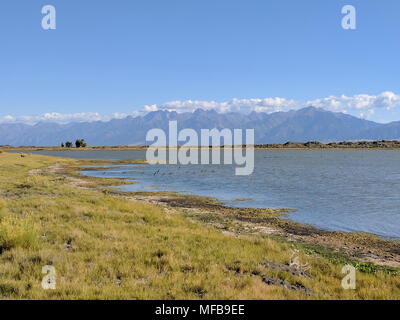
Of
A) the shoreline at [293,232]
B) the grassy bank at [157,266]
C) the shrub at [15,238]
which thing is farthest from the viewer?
the shoreline at [293,232]

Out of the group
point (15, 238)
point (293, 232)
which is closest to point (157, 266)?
point (15, 238)

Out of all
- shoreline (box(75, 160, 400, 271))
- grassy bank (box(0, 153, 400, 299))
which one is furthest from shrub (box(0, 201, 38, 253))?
shoreline (box(75, 160, 400, 271))

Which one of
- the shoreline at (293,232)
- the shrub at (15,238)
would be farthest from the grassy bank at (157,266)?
the shoreline at (293,232)

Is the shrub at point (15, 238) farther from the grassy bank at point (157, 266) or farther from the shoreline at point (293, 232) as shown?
the shoreline at point (293, 232)

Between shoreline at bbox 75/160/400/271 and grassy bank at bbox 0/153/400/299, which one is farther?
shoreline at bbox 75/160/400/271

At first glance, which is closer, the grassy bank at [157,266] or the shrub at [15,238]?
the grassy bank at [157,266]

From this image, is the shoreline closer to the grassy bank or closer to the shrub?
the grassy bank

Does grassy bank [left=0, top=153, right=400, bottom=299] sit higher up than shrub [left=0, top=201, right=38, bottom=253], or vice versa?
shrub [left=0, top=201, right=38, bottom=253]

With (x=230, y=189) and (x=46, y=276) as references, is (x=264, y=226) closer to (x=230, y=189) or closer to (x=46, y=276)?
(x=46, y=276)

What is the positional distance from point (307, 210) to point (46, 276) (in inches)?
936

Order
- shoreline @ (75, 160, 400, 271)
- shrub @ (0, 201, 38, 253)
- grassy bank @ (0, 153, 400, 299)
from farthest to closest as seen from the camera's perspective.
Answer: shoreline @ (75, 160, 400, 271) < shrub @ (0, 201, 38, 253) < grassy bank @ (0, 153, 400, 299)

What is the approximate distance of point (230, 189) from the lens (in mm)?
43688

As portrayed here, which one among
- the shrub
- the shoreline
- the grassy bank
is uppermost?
the shrub
